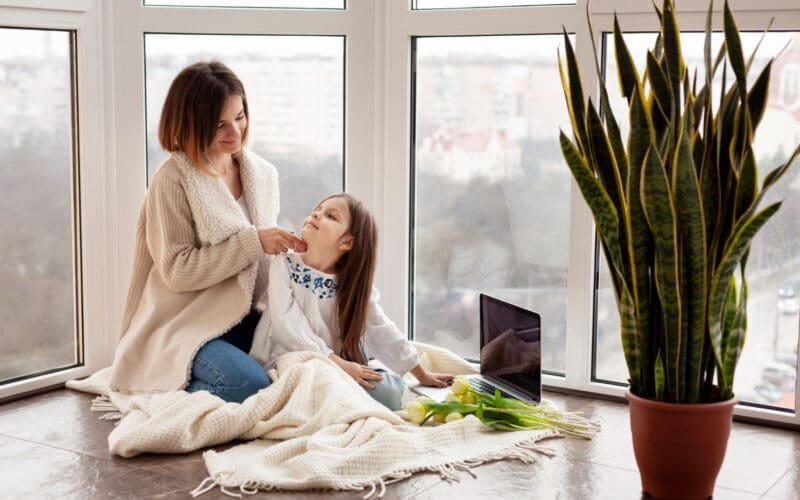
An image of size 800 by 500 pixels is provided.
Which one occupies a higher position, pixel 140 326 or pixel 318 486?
pixel 140 326

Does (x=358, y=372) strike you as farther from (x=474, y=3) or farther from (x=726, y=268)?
(x=474, y=3)

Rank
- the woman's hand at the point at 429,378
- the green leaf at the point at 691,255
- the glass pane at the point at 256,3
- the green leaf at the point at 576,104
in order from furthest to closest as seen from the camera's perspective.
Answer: the glass pane at the point at 256,3
the woman's hand at the point at 429,378
the green leaf at the point at 576,104
the green leaf at the point at 691,255

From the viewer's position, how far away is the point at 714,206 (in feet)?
7.73

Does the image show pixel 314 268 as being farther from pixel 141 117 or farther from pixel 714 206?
pixel 714 206

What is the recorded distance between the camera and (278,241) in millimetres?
3039

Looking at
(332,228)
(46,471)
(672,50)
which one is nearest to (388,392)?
(332,228)

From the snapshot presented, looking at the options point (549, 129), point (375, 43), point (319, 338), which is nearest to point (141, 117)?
point (375, 43)

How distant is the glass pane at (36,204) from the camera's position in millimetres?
3340

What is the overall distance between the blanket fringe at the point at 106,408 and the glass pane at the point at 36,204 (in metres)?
0.34

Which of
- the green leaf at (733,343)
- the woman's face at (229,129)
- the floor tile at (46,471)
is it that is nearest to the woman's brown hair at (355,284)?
the woman's face at (229,129)

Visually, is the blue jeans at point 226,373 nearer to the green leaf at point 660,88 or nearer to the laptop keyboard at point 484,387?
the laptop keyboard at point 484,387

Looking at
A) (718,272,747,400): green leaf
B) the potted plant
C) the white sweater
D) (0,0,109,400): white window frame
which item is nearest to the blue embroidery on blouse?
the white sweater

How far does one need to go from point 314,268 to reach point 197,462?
29.1 inches

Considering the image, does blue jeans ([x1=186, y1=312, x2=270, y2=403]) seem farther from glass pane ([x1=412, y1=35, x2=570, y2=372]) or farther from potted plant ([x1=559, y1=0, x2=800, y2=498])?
potted plant ([x1=559, y1=0, x2=800, y2=498])
